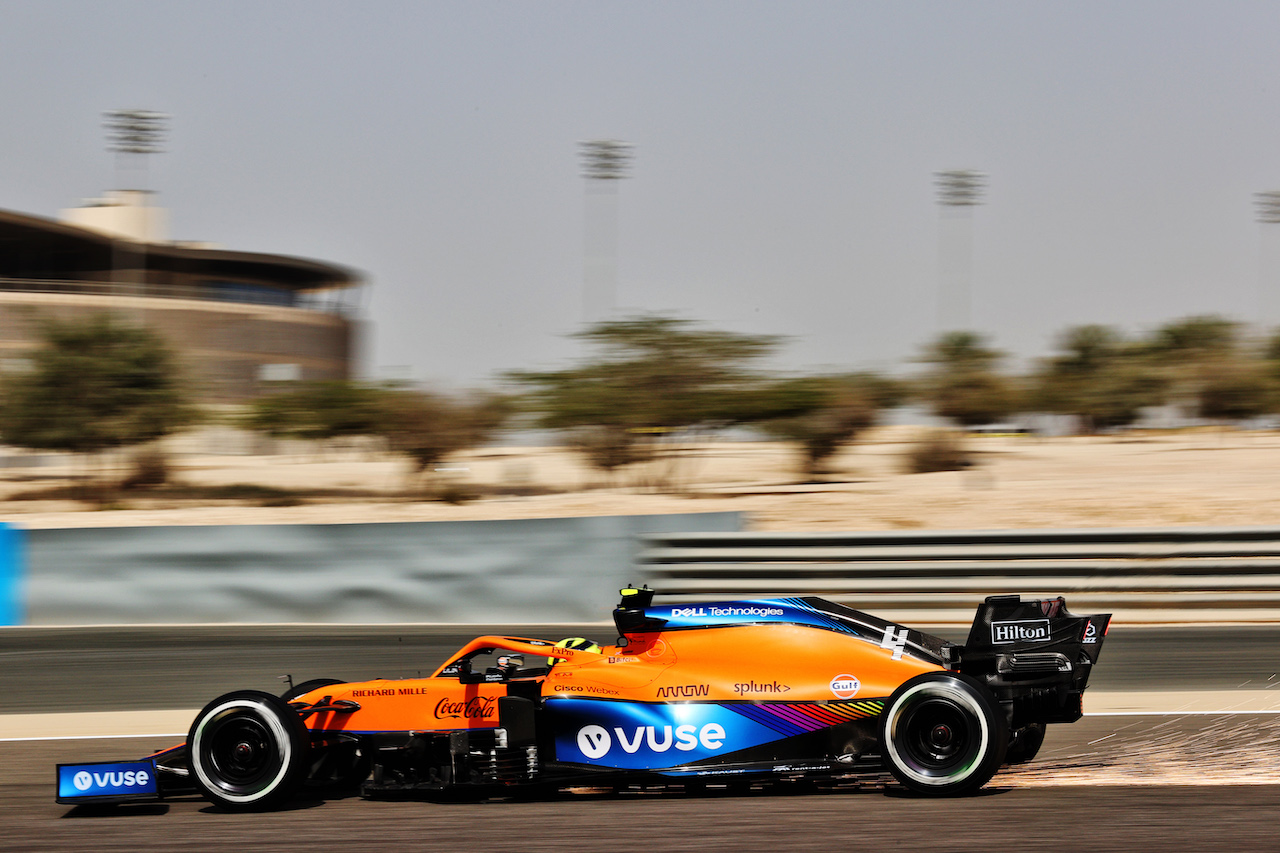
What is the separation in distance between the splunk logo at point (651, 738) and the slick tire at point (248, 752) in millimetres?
1373

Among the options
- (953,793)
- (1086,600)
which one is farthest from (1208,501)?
(953,793)

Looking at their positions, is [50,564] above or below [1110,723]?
above

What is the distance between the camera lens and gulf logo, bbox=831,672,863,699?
557 cm

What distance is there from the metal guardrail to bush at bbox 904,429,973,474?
1040cm

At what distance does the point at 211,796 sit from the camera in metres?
5.64

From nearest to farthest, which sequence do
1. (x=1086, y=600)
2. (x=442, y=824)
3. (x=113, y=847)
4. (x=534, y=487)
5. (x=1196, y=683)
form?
1. (x=113, y=847)
2. (x=442, y=824)
3. (x=1196, y=683)
4. (x=1086, y=600)
5. (x=534, y=487)

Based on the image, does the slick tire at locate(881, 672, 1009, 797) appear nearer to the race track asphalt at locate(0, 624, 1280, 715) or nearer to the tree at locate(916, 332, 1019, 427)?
the race track asphalt at locate(0, 624, 1280, 715)

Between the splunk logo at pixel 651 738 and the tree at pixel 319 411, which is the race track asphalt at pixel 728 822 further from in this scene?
the tree at pixel 319 411

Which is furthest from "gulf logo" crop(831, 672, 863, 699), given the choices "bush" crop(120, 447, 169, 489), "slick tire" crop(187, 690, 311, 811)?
"bush" crop(120, 447, 169, 489)

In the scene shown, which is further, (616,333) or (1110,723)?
(616,333)

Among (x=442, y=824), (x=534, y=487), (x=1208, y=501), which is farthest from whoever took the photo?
(x=534, y=487)

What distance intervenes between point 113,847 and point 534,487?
1557 centimetres

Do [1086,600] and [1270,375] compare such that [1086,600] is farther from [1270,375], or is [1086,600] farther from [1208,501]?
[1270,375]

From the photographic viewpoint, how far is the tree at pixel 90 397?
75.9ft
